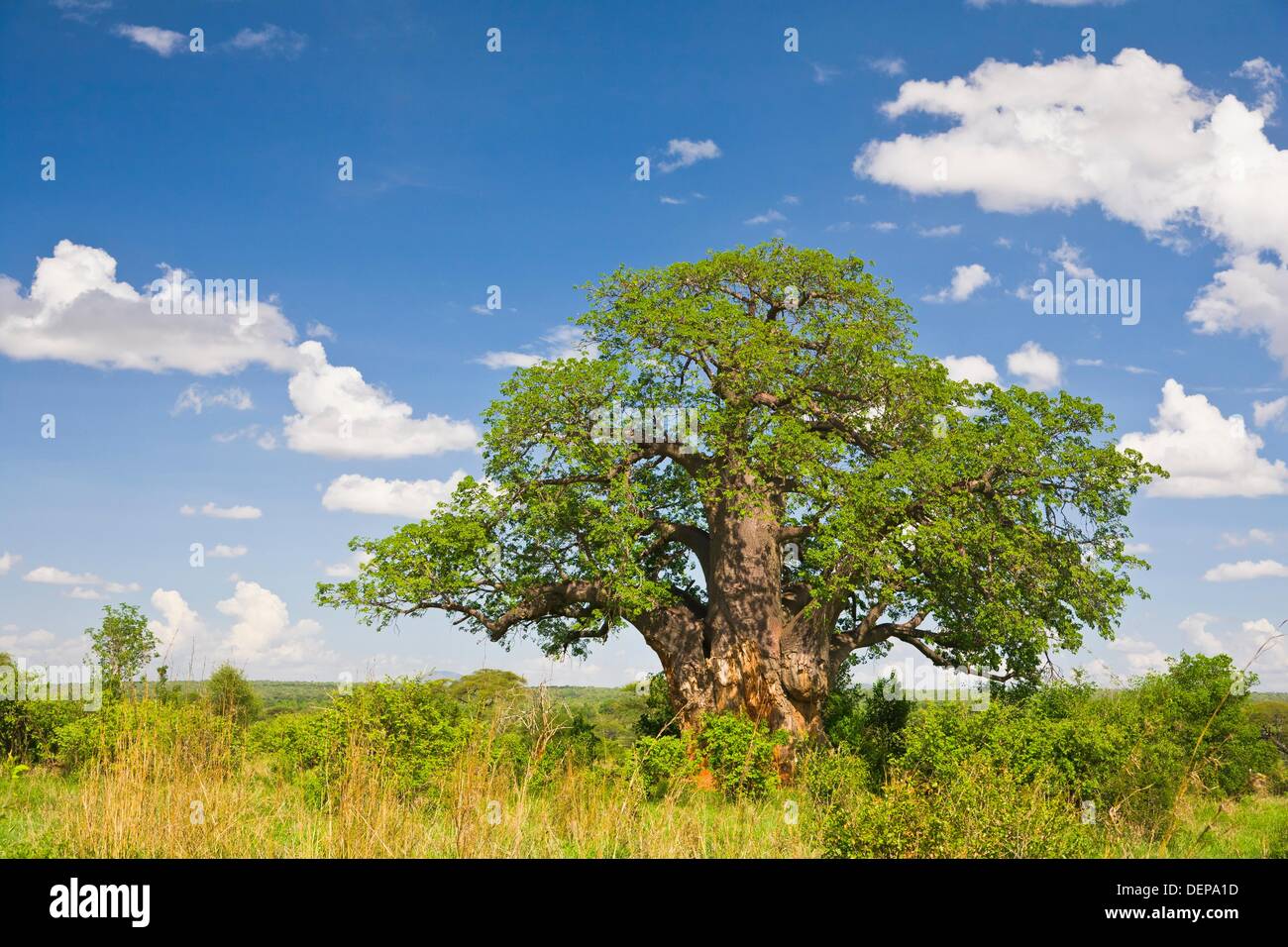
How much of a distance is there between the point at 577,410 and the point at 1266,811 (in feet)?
44.5

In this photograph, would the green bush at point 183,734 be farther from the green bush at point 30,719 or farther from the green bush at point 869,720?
the green bush at point 869,720

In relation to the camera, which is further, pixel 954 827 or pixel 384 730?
pixel 384 730

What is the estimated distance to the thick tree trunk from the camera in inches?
701

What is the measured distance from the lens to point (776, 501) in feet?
60.7

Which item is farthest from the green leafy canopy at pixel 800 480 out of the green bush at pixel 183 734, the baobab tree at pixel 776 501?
the green bush at pixel 183 734

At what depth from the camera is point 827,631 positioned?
728 inches

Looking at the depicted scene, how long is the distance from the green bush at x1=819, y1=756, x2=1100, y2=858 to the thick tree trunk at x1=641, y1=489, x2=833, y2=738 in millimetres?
9701

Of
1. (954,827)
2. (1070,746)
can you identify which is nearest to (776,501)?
(1070,746)

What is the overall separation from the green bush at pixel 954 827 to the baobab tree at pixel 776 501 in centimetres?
833

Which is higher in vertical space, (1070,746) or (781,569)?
(781,569)

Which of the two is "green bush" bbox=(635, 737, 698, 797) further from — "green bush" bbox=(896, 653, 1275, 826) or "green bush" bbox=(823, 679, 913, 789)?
"green bush" bbox=(896, 653, 1275, 826)

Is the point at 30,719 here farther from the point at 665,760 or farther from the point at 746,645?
the point at 746,645

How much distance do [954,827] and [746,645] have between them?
1058 centimetres
